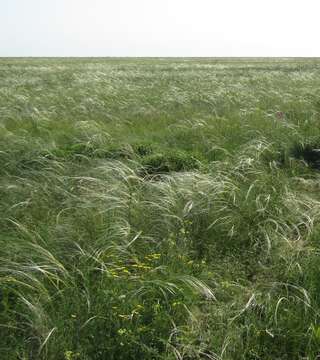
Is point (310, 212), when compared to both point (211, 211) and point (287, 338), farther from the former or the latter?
point (287, 338)

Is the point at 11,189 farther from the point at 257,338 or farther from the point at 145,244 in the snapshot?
the point at 257,338

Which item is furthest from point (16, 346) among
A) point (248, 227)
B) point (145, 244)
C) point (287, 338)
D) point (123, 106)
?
point (123, 106)

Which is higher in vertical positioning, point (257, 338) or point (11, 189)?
point (11, 189)

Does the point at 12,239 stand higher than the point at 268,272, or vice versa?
Answer: the point at 12,239

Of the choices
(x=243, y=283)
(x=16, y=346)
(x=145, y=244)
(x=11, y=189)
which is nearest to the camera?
(x=16, y=346)

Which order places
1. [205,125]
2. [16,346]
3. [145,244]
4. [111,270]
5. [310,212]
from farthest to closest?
[205,125]
[310,212]
[145,244]
[111,270]
[16,346]

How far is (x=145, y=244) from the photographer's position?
3.55m

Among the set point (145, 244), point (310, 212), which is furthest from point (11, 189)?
point (310, 212)

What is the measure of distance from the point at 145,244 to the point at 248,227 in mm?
982

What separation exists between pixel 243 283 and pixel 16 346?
1675 millimetres

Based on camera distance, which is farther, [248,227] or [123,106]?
[123,106]

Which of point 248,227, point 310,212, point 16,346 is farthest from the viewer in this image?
point 310,212

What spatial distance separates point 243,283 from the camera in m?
3.23

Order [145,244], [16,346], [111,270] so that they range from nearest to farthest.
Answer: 1. [16,346]
2. [111,270]
3. [145,244]
